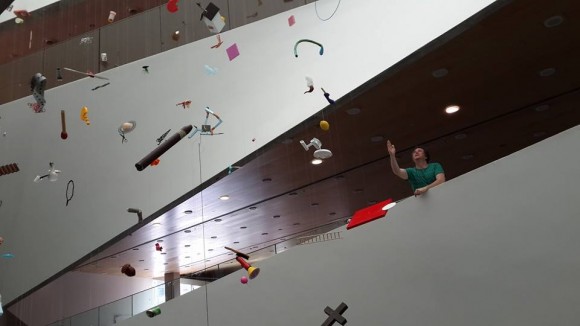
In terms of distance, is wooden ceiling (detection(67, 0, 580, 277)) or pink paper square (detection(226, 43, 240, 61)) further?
pink paper square (detection(226, 43, 240, 61))

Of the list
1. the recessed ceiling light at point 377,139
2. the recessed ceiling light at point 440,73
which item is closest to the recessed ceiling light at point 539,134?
the recessed ceiling light at point 377,139

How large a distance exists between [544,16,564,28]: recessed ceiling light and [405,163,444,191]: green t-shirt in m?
1.72

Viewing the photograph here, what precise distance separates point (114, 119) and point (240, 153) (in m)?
2.97

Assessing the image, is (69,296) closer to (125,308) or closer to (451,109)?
(125,308)

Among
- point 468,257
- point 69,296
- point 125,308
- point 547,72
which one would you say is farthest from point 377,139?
point 69,296

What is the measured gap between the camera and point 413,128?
6879mm

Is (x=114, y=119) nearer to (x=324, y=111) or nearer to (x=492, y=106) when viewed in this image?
(x=324, y=111)

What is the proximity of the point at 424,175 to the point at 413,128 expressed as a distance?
2569mm

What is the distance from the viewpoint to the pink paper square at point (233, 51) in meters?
7.48

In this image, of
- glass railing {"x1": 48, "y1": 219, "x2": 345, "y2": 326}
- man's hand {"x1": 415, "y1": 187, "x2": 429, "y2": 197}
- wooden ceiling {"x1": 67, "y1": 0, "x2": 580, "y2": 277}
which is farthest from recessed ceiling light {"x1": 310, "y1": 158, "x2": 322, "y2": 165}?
man's hand {"x1": 415, "y1": 187, "x2": 429, "y2": 197}

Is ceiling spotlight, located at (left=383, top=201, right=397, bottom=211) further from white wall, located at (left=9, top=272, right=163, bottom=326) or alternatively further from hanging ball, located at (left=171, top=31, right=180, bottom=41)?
white wall, located at (left=9, top=272, right=163, bottom=326)

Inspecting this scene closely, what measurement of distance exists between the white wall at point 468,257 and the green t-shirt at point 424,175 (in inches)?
9.3

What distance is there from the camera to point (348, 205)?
32.4 feet

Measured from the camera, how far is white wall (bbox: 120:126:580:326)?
343 centimetres
